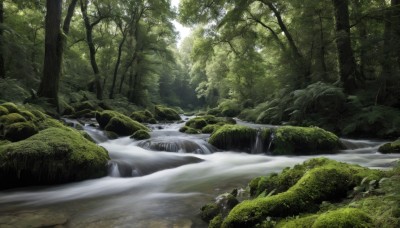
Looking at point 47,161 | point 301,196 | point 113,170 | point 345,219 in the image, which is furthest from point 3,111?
point 345,219

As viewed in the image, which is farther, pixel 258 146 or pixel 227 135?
pixel 227 135

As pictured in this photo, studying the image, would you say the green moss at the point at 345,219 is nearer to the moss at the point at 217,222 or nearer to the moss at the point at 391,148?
the moss at the point at 217,222

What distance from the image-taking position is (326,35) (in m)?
17.2

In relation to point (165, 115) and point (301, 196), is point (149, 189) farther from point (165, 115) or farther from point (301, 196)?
point (165, 115)

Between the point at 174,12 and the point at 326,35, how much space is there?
14485 mm

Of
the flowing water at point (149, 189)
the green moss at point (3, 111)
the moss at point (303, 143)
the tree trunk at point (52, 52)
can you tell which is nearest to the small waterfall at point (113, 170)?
the flowing water at point (149, 189)

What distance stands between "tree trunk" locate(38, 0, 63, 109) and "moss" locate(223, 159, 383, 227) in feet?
36.5

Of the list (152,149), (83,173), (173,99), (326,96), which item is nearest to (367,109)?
(326,96)

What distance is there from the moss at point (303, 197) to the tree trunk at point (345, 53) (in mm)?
11998

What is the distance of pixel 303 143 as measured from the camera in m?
9.79

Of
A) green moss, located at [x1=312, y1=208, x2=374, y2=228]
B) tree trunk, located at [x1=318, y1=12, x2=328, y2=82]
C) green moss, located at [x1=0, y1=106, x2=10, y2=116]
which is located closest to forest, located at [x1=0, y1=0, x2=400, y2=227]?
green moss, located at [x1=312, y1=208, x2=374, y2=228]

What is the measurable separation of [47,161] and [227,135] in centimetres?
592

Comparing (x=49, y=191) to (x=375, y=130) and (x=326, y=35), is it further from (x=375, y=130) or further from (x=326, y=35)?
(x=326, y=35)

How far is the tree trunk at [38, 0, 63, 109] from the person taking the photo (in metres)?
12.2
